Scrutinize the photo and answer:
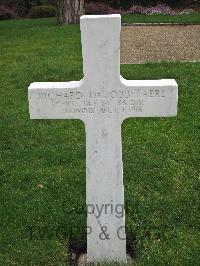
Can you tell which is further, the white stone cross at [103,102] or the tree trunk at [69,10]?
the tree trunk at [69,10]

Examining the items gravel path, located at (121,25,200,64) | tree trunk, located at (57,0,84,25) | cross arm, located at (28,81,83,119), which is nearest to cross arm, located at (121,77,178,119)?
cross arm, located at (28,81,83,119)

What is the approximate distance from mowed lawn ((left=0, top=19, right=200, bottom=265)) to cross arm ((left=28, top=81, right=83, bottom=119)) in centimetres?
116

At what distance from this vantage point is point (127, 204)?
471 cm

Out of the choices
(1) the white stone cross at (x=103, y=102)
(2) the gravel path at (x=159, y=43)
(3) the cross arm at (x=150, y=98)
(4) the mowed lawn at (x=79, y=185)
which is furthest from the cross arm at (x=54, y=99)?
(2) the gravel path at (x=159, y=43)

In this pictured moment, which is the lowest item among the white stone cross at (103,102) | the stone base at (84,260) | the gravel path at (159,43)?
the gravel path at (159,43)

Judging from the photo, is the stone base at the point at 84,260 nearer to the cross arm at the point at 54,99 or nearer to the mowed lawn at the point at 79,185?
the mowed lawn at the point at 79,185

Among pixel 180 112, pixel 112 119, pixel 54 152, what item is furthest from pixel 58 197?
pixel 180 112

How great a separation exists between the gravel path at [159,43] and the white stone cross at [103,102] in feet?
21.8

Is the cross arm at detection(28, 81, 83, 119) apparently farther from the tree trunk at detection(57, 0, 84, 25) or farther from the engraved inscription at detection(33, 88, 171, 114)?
the tree trunk at detection(57, 0, 84, 25)

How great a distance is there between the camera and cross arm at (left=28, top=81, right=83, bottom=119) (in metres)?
3.48

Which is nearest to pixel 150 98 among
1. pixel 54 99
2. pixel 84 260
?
pixel 54 99

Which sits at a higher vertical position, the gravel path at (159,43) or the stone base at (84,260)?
the stone base at (84,260)

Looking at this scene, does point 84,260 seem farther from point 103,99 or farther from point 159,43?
point 159,43

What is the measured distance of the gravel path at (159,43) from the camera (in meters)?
10.6
